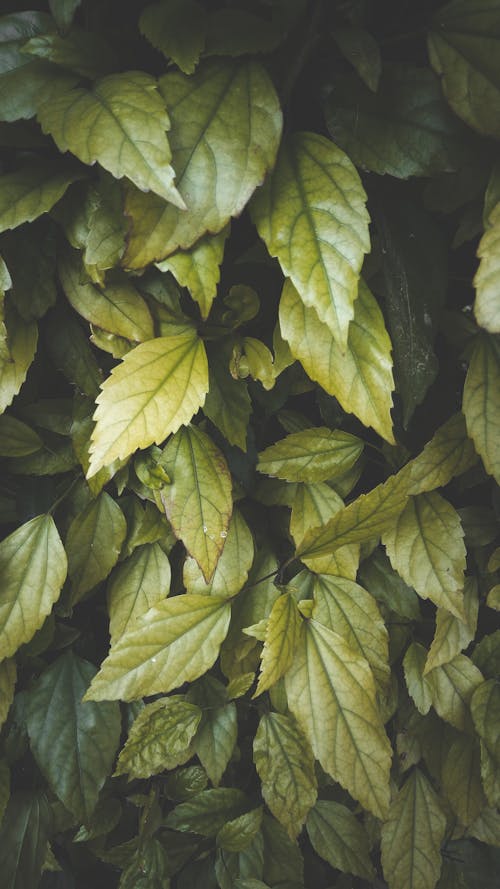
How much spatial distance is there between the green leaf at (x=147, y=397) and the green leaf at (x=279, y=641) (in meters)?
0.27

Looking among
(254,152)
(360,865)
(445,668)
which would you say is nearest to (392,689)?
(445,668)

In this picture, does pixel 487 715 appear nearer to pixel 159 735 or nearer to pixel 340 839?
pixel 340 839

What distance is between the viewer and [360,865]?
1.03 m

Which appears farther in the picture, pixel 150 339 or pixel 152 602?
pixel 152 602

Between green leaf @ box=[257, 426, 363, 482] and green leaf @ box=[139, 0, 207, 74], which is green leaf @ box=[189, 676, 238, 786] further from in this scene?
green leaf @ box=[139, 0, 207, 74]

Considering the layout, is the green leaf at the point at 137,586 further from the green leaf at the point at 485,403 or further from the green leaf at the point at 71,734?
the green leaf at the point at 485,403

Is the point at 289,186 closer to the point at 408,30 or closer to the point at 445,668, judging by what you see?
the point at 408,30

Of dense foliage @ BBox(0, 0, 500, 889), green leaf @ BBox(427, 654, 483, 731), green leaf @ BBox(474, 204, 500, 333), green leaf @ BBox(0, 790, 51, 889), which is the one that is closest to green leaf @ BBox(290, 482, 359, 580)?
dense foliage @ BBox(0, 0, 500, 889)

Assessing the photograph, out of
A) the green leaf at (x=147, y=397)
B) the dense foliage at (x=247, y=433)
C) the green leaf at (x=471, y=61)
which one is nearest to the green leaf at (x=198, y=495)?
the dense foliage at (x=247, y=433)

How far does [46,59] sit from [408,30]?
0.37 m

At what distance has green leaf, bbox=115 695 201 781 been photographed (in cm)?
87

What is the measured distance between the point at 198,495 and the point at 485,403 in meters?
0.34

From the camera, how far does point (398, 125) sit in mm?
654

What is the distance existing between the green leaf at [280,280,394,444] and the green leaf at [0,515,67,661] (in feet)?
1.35
